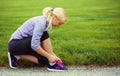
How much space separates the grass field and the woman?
65 mm

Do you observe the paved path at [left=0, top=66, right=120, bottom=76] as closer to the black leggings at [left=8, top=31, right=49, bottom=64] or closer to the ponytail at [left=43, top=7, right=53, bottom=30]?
the black leggings at [left=8, top=31, right=49, bottom=64]

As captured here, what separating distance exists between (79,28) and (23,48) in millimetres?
614

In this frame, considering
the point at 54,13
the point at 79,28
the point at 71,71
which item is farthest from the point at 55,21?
the point at 71,71

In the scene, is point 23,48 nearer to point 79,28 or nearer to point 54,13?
point 54,13

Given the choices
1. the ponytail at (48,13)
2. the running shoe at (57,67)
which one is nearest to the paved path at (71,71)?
the running shoe at (57,67)

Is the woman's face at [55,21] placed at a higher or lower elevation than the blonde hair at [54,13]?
lower

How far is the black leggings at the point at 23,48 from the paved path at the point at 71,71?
12cm

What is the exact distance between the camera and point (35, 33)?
5984mm

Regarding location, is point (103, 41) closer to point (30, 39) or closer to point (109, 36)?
point (109, 36)

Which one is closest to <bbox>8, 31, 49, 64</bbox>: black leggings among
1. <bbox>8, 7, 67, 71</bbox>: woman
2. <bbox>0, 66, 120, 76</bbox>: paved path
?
<bbox>8, 7, 67, 71</bbox>: woman

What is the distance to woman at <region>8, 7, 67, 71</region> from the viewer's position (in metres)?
6.01

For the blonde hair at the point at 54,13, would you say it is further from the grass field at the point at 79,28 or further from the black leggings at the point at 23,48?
the black leggings at the point at 23,48

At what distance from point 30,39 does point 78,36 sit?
0.51 m

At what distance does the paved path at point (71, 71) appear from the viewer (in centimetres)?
600
